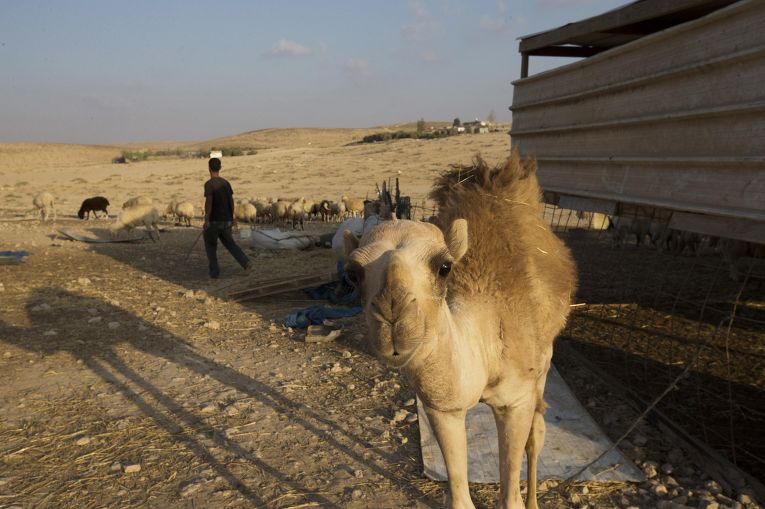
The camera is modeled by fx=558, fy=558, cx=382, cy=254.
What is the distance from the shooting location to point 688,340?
777cm

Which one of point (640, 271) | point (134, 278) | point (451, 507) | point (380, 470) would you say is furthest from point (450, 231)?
point (640, 271)

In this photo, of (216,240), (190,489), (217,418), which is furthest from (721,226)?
(216,240)

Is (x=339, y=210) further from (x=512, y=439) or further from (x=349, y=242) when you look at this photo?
(x=349, y=242)

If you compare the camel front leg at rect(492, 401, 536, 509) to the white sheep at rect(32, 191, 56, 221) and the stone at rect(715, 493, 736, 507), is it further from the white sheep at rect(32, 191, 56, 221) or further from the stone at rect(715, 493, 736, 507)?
the white sheep at rect(32, 191, 56, 221)

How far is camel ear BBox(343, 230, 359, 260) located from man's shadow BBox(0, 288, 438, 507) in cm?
246

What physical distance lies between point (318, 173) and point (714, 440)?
38202 mm

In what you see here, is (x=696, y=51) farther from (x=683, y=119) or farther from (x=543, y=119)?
(x=543, y=119)

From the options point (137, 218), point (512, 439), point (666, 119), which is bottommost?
point (137, 218)

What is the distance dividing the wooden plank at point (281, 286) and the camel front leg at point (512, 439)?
263 inches

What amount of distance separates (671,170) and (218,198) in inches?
332

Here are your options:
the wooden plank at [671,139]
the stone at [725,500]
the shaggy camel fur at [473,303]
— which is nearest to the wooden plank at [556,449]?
the stone at [725,500]

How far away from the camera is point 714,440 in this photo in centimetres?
523

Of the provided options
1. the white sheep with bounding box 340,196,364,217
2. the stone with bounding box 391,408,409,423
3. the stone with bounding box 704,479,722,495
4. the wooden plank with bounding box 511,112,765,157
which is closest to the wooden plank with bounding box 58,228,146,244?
the white sheep with bounding box 340,196,364,217

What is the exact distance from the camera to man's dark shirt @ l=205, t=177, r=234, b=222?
1116 centimetres
